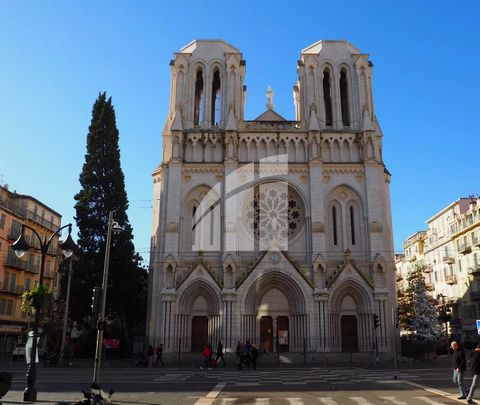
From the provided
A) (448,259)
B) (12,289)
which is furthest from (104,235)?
(448,259)

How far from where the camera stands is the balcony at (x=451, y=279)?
54.2 metres

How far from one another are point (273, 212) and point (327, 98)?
491 inches

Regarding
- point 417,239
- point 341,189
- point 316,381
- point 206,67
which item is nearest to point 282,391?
point 316,381

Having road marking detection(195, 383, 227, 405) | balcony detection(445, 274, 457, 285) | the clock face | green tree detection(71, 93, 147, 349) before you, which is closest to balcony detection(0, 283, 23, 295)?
green tree detection(71, 93, 147, 349)

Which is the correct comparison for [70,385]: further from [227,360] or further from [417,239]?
[417,239]

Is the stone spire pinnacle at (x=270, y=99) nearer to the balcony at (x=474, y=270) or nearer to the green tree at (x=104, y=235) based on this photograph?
the green tree at (x=104, y=235)

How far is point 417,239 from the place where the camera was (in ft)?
227

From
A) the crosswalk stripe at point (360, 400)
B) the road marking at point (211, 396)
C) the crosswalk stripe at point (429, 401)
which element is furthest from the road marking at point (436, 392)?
the road marking at point (211, 396)

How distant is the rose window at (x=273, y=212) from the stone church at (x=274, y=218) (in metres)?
0.08

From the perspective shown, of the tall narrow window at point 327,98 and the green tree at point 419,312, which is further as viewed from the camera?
the green tree at point 419,312

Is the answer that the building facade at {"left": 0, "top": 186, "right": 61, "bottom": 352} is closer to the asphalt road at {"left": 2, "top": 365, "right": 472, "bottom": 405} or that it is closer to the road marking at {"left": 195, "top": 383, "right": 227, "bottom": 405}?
the asphalt road at {"left": 2, "top": 365, "right": 472, "bottom": 405}

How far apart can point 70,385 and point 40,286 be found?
5.07 metres

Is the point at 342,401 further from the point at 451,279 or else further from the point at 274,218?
the point at 451,279

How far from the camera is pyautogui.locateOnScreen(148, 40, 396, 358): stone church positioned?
3400 cm
